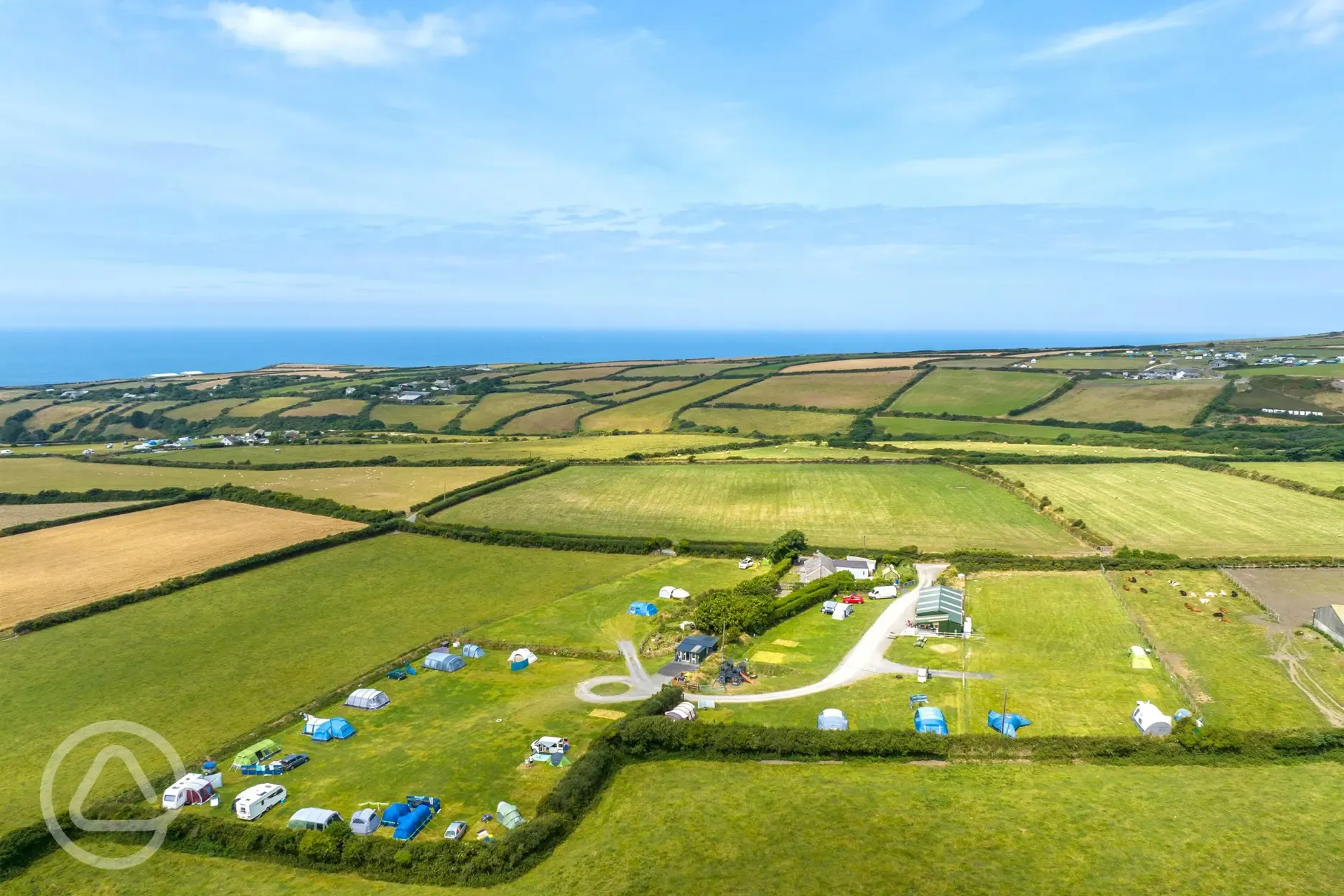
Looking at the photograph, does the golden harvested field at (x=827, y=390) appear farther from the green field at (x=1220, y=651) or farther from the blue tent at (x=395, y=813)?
the blue tent at (x=395, y=813)

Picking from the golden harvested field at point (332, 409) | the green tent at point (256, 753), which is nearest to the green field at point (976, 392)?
the golden harvested field at point (332, 409)

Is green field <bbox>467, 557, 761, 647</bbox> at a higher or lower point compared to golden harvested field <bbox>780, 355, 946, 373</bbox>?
lower

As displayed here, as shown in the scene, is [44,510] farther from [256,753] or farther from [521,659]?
[521,659]

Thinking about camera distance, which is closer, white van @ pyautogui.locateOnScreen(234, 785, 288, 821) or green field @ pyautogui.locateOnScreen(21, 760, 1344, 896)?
green field @ pyautogui.locateOnScreen(21, 760, 1344, 896)

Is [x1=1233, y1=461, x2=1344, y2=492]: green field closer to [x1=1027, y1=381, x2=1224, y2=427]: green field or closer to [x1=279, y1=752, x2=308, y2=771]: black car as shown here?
[x1=1027, y1=381, x2=1224, y2=427]: green field

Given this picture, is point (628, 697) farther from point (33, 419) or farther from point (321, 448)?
point (33, 419)

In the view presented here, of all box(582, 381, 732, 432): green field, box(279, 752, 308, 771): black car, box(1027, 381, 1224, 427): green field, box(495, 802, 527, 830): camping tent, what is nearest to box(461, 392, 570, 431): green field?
box(582, 381, 732, 432): green field
